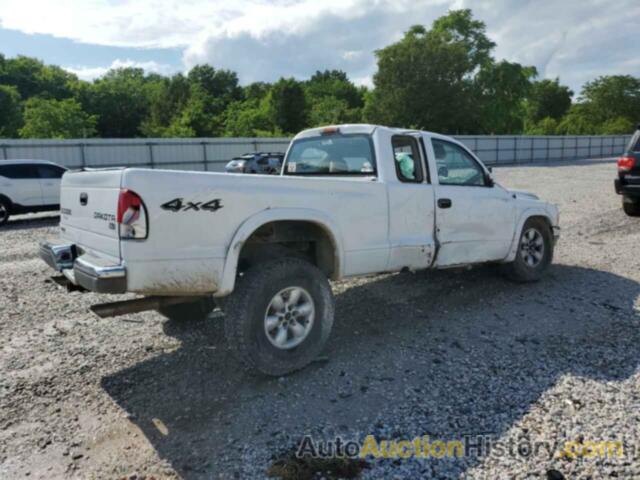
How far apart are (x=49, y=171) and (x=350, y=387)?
39.5 ft

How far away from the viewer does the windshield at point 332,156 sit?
4.63 meters

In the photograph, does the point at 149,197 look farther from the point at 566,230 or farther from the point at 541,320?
the point at 566,230

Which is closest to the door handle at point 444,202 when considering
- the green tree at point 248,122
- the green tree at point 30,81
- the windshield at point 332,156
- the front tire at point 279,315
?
the windshield at point 332,156

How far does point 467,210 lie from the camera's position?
506cm

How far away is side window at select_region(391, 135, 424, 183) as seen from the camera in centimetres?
468

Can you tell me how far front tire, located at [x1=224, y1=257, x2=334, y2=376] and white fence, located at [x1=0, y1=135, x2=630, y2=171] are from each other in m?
19.0

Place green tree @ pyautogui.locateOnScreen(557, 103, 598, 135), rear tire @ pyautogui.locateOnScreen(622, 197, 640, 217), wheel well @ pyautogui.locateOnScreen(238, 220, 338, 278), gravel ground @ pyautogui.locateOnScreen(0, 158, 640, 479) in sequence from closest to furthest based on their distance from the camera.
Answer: gravel ground @ pyautogui.locateOnScreen(0, 158, 640, 479), wheel well @ pyautogui.locateOnScreen(238, 220, 338, 278), rear tire @ pyautogui.locateOnScreen(622, 197, 640, 217), green tree @ pyautogui.locateOnScreen(557, 103, 598, 135)

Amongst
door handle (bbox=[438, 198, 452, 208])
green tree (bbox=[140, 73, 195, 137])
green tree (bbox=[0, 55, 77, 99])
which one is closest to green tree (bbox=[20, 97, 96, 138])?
green tree (bbox=[140, 73, 195, 137])

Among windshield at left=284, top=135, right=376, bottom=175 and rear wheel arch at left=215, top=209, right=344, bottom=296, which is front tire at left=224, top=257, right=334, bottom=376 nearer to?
rear wheel arch at left=215, top=209, right=344, bottom=296

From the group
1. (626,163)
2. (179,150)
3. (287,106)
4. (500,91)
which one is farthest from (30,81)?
(626,163)

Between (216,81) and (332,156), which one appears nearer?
(332,156)

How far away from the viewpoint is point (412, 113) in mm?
44656

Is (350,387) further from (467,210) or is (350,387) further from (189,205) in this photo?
(467,210)

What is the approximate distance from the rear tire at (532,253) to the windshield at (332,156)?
2.38 metres
